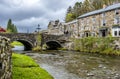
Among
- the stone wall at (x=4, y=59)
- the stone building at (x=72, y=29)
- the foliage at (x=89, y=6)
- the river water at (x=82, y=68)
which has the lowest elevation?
the river water at (x=82, y=68)

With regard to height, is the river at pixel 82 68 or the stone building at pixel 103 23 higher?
the stone building at pixel 103 23

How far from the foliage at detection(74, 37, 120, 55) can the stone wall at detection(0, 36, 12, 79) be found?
41.0m

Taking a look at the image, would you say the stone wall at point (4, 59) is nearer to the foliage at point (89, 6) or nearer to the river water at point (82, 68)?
the river water at point (82, 68)

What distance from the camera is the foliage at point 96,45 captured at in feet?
165

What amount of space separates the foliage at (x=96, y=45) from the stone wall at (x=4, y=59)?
1616 inches

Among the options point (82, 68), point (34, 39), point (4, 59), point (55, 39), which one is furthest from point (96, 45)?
point (4, 59)

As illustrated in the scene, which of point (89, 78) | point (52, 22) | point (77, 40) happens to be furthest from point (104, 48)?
point (52, 22)

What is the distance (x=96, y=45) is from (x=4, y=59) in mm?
47982

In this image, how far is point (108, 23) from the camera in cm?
6531

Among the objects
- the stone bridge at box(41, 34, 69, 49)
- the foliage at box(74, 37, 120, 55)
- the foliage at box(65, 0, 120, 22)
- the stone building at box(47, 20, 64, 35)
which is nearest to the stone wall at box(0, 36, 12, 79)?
the foliage at box(74, 37, 120, 55)

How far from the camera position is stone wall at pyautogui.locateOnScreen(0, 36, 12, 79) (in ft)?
26.2

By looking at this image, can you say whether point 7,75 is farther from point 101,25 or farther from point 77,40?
point 101,25

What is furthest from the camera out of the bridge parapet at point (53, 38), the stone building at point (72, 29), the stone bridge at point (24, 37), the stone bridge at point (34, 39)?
the stone building at point (72, 29)

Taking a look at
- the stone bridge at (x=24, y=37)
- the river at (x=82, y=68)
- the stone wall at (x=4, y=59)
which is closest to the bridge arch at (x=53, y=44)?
the stone bridge at (x=24, y=37)
